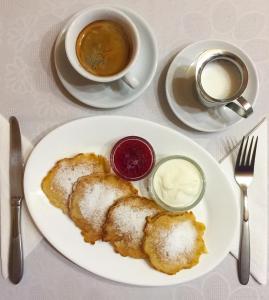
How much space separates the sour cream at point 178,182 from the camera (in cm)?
119

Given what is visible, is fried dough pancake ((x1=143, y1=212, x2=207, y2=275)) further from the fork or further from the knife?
the knife

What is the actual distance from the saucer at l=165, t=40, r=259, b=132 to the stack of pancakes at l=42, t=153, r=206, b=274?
0.26 m

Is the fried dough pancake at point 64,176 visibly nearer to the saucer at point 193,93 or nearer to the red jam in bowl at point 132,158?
the red jam in bowl at point 132,158

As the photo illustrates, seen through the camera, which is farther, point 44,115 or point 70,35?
point 44,115

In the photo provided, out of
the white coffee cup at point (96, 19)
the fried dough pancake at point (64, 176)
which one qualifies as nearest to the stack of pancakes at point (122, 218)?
the fried dough pancake at point (64, 176)

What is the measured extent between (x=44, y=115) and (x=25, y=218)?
0.30 metres

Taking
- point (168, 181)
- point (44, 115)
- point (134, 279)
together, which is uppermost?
point (44, 115)

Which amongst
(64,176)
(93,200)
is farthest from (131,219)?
(64,176)

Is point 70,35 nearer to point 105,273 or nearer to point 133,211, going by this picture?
point 133,211

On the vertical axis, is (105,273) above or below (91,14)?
below

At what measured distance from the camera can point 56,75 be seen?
1.29 metres

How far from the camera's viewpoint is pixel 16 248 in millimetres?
1221

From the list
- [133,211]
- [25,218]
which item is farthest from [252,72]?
[25,218]

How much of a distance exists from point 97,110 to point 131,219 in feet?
1.07
